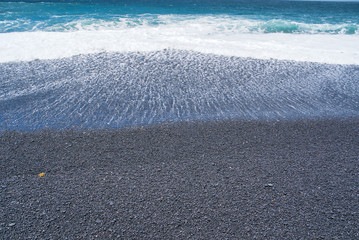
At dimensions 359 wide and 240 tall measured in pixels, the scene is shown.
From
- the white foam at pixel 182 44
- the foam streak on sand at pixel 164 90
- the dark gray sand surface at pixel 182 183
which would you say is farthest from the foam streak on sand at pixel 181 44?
the dark gray sand surface at pixel 182 183

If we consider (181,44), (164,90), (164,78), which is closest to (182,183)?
(164,90)

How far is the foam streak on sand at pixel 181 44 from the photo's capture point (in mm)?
7125

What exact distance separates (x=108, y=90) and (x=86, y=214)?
3039mm

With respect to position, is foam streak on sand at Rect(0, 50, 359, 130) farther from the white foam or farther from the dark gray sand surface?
the white foam

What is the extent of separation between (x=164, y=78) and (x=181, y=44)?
316cm

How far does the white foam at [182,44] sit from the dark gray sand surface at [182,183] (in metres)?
4.43

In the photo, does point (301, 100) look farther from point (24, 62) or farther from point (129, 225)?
point (24, 62)

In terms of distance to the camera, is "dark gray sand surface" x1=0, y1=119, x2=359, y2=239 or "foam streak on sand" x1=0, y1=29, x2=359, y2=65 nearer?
"dark gray sand surface" x1=0, y1=119, x2=359, y2=239

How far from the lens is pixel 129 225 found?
2104 mm

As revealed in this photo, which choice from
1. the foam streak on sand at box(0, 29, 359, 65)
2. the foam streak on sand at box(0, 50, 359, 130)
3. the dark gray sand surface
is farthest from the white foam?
the dark gray sand surface

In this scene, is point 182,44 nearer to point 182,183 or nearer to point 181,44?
point 181,44

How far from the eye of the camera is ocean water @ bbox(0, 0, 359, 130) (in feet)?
13.1

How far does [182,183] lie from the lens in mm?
2557

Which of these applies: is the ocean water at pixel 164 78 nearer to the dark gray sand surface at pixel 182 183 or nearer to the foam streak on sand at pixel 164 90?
the foam streak on sand at pixel 164 90
